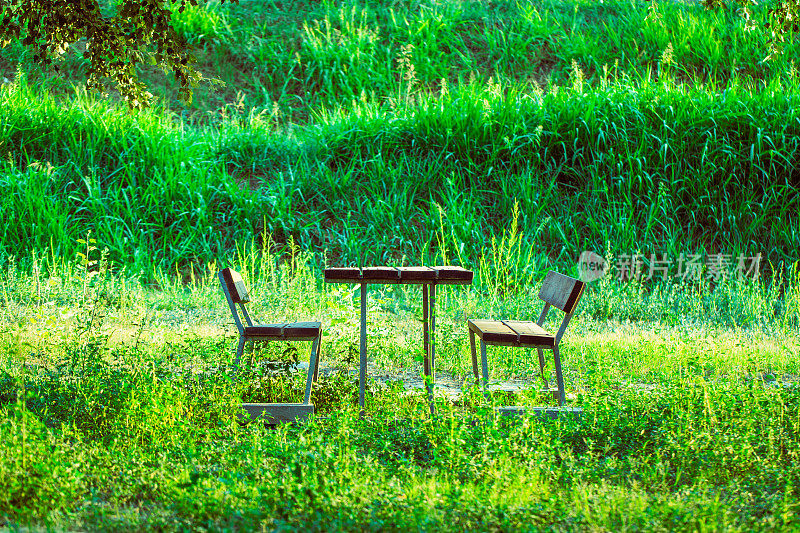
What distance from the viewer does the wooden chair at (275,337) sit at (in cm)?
373

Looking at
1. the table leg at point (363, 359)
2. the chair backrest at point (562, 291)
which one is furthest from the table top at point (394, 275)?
the chair backrest at point (562, 291)

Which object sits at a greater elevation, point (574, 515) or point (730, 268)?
point (574, 515)

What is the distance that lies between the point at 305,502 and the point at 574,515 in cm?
91

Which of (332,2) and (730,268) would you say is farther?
(332,2)

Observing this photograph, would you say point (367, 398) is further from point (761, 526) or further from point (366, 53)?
point (366, 53)

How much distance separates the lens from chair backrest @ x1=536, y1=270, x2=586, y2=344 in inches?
153

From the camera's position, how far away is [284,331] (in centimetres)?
400

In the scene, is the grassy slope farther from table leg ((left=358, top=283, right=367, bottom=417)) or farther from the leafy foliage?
table leg ((left=358, top=283, right=367, bottom=417))

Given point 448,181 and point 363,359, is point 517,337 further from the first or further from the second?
point 448,181

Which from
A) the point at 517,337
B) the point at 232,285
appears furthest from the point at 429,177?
the point at 517,337

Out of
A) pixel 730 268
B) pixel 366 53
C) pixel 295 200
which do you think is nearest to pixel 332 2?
pixel 366 53

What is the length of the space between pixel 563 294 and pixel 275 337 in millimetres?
1701

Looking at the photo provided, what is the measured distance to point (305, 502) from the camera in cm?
234

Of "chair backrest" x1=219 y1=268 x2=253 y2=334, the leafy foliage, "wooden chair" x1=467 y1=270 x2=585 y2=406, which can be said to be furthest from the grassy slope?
"chair backrest" x1=219 y1=268 x2=253 y2=334
